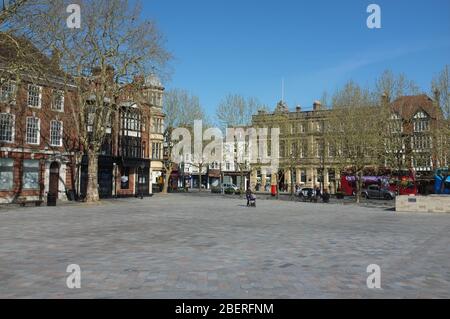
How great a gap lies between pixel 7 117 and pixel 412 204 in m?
31.8

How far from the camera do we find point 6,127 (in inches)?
1412

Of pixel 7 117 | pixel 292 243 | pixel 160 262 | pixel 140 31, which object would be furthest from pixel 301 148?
pixel 160 262

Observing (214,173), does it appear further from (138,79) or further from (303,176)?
(138,79)

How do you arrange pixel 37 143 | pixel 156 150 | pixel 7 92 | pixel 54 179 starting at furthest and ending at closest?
pixel 156 150, pixel 54 179, pixel 37 143, pixel 7 92

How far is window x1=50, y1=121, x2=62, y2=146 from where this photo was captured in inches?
1573

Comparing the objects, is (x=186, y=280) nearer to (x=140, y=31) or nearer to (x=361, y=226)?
(x=361, y=226)

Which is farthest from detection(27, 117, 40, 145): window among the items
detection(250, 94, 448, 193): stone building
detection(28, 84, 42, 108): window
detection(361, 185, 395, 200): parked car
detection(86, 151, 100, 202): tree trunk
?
detection(361, 185, 395, 200): parked car

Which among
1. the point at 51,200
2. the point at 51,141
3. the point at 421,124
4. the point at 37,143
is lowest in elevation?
the point at 51,200

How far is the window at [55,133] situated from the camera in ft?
131

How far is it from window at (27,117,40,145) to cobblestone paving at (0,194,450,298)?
2093 cm

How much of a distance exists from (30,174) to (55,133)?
14.7 ft

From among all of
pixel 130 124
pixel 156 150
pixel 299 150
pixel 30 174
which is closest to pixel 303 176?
pixel 299 150

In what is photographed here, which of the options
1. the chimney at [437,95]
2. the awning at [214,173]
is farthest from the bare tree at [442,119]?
the awning at [214,173]
